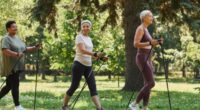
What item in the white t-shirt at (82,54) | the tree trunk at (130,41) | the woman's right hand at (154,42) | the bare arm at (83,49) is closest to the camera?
the woman's right hand at (154,42)

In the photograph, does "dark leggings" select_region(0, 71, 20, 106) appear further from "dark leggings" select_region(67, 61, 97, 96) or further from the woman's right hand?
the woman's right hand

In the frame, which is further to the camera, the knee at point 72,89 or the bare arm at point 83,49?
the knee at point 72,89

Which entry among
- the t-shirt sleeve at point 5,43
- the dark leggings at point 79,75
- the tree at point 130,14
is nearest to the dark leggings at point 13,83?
the t-shirt sleeve at point 5,43

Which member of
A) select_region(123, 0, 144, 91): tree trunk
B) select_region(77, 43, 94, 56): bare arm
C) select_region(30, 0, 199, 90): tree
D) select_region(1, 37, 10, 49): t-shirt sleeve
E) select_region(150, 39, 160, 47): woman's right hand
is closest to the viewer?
select_region(150, 39, 160, 47): woman's right hand

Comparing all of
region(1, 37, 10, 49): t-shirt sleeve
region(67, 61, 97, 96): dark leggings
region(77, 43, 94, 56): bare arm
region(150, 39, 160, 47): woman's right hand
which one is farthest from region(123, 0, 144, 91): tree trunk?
region(150, 39, 160, 47): woman's right hand

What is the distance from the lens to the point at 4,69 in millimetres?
9633

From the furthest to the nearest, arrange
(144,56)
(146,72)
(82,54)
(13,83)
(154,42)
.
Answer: (13,83) < (82,54) < (144,56) < (146,72) < (154,42)

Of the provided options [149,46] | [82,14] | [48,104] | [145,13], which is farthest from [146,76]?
[82,14]

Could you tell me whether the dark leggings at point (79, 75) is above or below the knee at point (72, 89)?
above

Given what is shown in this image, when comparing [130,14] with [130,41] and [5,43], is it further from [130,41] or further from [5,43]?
[5,43]

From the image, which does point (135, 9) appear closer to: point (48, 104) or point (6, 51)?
point (48, 104)

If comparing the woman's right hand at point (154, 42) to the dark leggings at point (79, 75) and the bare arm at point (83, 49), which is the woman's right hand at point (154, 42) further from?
the dark leggings at point (79, 75)

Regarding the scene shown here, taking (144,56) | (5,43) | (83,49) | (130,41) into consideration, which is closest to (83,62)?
(83,49)

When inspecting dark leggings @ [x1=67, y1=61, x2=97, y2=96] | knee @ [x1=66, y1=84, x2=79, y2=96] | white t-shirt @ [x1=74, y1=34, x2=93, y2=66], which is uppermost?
white t-shirt @ [x1=74, y1=34, x2=93, y2=66]
